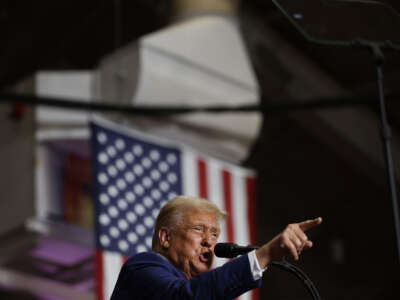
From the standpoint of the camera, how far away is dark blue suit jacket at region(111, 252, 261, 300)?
1531 millimetres

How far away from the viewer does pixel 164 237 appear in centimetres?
191

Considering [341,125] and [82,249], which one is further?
[341,125]

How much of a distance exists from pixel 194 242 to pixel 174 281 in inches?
8.9

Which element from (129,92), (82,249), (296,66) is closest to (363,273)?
(296,66)

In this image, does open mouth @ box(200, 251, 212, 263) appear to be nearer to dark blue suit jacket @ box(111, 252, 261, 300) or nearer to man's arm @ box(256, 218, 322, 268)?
dark blue suit jacket @ box(111, 252, 261, 300)

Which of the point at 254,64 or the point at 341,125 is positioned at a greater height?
the point at 254,64

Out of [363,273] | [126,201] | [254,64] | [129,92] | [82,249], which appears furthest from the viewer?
[363,273]

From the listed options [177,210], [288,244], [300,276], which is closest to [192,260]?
[177,210]

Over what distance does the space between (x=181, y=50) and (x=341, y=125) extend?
2331 millimetres

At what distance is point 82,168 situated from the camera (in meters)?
6.29

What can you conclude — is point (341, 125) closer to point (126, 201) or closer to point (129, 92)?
point (129, 92)

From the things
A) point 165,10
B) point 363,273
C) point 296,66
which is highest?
point 165,10

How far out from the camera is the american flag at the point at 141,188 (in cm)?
447

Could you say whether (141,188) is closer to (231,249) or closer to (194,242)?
(194,242)
